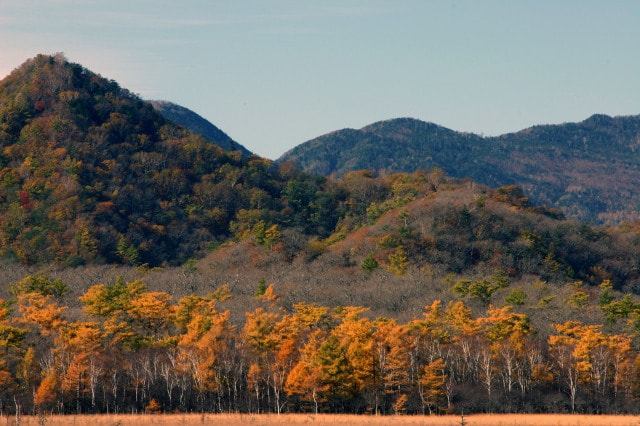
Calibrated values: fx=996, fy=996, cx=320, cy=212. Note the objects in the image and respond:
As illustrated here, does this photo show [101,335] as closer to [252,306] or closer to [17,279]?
[252,306]

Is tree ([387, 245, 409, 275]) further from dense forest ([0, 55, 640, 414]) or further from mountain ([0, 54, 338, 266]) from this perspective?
mountain ([0, 54, 338, 266])

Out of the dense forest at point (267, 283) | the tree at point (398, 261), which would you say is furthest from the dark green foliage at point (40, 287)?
the tree at point (398, 261)

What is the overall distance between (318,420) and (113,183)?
10115cm

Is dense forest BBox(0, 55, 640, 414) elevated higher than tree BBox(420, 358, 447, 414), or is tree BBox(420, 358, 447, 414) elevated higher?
dense forest BBox(0, 55, 640, 414)

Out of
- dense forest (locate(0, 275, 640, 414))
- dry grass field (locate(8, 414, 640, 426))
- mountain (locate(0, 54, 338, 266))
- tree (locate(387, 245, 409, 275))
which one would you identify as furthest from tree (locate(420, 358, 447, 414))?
mountain (locate(0, 54, 338, 266))

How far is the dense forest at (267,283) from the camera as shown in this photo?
7112 cm

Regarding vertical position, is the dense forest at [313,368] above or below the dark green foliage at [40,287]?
below

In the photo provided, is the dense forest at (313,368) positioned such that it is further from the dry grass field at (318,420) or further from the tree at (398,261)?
the tree at (398,261)

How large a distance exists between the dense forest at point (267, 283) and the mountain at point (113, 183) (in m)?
0.37

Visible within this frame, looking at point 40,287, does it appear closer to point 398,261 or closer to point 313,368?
point 398,261

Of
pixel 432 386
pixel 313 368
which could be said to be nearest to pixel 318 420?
pixel 313 368

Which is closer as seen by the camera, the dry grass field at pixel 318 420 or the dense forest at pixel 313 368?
the dry grass field at pixel 318 420

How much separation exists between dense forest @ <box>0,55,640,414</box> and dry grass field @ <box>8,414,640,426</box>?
1.78m

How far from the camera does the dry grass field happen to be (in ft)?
214
